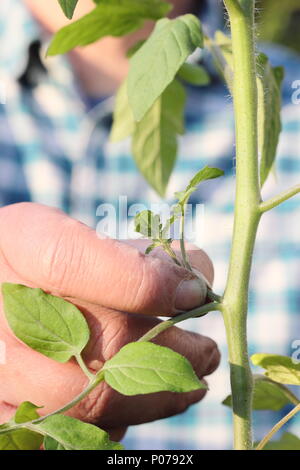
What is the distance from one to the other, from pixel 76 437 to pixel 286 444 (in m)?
0.23

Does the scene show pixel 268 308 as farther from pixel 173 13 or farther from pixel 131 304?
pixel 131 304

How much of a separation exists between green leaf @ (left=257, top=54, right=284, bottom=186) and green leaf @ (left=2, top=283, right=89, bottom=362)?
0.17 metres

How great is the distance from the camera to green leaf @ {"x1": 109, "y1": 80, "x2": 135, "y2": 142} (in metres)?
0.65

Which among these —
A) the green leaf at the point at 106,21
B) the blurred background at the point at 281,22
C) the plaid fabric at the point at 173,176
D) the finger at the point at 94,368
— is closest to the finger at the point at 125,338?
the finger at the point at 94,368

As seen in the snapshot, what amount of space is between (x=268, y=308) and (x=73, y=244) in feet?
3.94

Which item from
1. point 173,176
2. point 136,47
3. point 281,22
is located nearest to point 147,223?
point 136,47

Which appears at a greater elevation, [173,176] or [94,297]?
[94,297]

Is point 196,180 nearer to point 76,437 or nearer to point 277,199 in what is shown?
point 277,199

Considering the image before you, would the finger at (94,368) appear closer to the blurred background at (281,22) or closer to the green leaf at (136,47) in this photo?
the green leaf at (136,47)

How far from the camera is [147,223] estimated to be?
394 mm

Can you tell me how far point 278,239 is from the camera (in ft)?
5.55

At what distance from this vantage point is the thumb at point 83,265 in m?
0.47

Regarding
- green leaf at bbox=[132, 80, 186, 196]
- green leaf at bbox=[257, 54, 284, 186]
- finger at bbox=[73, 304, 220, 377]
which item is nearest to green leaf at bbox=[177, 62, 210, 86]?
green leaf at bbox=[132, 80, 186, 196]

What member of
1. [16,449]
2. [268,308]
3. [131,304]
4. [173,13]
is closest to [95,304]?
[131,304]
